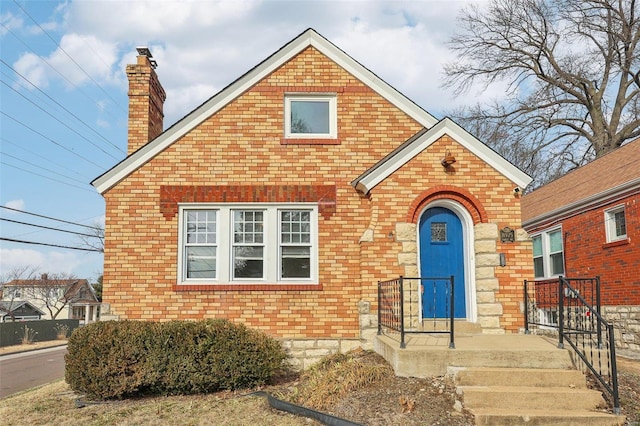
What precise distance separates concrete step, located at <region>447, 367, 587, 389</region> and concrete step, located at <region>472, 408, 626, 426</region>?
79 centimetres

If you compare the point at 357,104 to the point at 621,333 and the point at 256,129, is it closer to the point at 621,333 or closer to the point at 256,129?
the point at 256,129

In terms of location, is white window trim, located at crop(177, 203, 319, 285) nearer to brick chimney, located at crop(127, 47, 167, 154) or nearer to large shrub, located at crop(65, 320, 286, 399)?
large shrub, located at crop(65, 320, 286, 399)

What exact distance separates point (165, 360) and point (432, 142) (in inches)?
242

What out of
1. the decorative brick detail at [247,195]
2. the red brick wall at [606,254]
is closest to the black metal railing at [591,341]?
the red brick wall at [606,254]

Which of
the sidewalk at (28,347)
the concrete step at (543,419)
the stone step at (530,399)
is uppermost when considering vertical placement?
the stone step at (530,399)

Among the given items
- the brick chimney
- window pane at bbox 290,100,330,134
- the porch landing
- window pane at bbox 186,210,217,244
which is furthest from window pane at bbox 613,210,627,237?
the brick chimney

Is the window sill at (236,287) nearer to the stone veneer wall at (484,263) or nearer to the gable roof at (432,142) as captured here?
the stone veneer wall at (484,263)

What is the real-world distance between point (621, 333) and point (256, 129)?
9.87m

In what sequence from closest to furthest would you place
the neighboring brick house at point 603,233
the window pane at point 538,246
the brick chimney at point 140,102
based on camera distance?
the brick chimney at point 140,102, the neighboring brick house at point 603,233, the window pane at point 538,246

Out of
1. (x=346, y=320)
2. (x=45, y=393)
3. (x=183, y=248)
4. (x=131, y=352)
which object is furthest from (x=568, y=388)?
(x=45, y=393)

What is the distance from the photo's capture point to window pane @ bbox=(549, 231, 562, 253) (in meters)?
16.6

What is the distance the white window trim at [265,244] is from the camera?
1127 centimetres

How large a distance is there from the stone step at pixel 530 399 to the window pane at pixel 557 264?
972 centimetres

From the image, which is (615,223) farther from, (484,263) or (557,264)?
(484,263)
